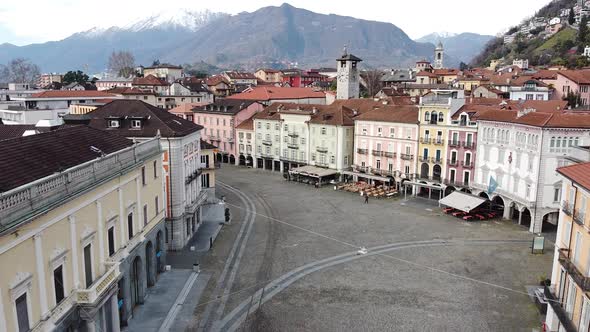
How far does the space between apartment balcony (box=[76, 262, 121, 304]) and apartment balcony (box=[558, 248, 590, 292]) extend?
937 inches

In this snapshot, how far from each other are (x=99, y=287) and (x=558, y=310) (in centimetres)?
2536

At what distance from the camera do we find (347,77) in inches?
4707

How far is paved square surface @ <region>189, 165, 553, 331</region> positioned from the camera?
32.0m

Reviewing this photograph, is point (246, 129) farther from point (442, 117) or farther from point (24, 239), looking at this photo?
point (24, 239)

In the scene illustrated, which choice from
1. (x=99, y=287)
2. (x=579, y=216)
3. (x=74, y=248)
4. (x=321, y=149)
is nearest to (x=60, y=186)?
(x=74, y=248)

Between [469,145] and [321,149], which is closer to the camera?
[469,145]

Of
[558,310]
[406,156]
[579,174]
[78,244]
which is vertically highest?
[579,174]

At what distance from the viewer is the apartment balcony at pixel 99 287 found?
883 inches

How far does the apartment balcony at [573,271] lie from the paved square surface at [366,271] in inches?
216

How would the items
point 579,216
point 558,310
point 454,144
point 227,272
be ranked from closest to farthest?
point 579,216 < point 558,310 < point 227,272 < point 454,144

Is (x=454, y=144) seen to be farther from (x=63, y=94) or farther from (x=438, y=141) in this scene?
(x=63, y=94)

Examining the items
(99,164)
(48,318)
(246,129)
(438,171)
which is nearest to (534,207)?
(438,171)

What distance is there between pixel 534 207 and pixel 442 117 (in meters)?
18.8

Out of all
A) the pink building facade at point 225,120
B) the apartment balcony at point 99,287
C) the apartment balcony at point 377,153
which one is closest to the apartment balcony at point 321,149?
the apartment balcony at point 377,153
